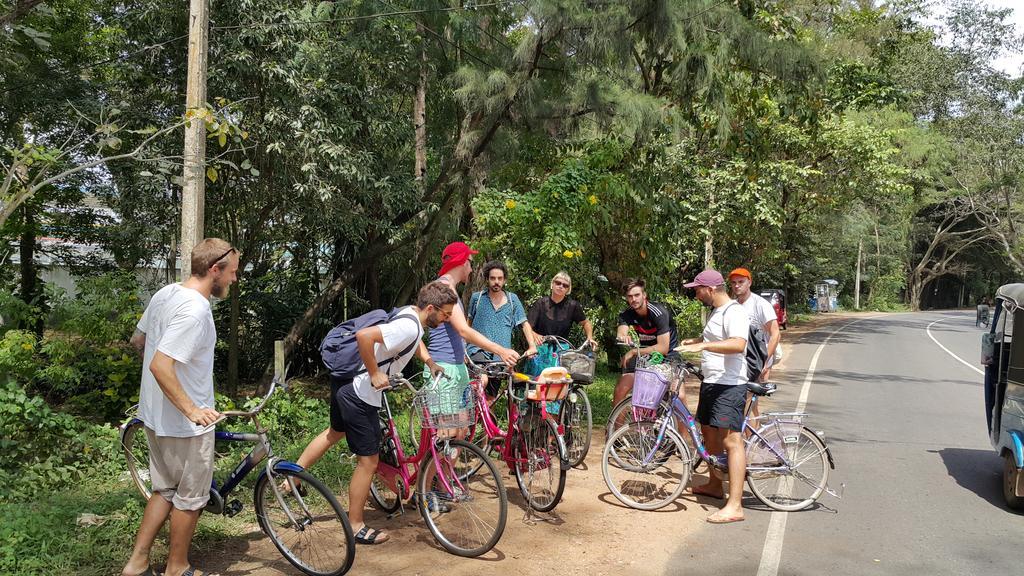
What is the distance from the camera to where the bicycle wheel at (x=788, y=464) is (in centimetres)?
620

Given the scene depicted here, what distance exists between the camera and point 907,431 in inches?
388

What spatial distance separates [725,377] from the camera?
5984 millimetres

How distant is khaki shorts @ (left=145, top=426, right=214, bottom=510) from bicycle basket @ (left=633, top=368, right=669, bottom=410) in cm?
340

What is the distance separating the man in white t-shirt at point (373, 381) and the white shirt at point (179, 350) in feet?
2.92

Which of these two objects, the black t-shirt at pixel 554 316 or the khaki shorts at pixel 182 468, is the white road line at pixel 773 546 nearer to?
the black t-shirt at pixel 554 316

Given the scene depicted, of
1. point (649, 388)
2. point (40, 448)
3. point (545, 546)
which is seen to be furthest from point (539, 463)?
point (40, 448)

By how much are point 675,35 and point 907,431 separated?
229 inches

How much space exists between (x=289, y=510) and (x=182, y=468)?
2.23 ft

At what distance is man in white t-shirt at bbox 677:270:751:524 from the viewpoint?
588 cm

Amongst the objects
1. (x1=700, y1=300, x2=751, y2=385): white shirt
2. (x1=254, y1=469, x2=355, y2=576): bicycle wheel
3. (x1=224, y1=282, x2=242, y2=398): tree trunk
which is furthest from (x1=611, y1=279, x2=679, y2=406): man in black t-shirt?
(x1=224, y1=282, x2=242, y2=398): tree trunk

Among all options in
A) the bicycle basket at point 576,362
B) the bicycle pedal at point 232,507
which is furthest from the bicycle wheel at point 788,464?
the bicycle pedal at point 232,507

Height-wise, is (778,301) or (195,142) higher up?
(195,142)

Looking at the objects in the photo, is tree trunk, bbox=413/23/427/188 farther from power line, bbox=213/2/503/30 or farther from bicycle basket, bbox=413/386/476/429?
bicycle basket, bbox=413/386/476/429

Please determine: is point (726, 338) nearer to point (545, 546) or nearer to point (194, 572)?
point (545, 546)
